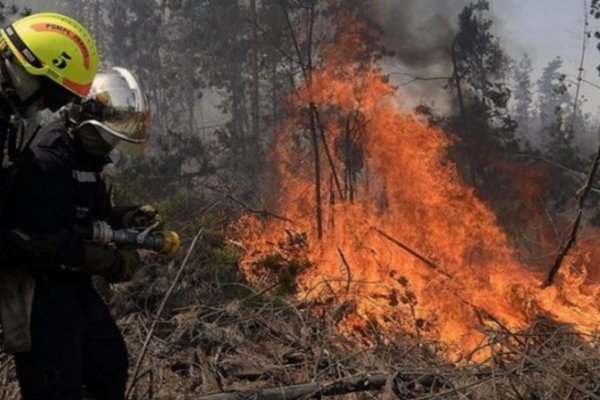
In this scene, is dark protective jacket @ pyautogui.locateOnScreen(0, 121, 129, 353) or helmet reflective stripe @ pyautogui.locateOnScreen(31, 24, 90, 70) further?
helmet reflective stripe @ pyautogui.locateOnScreen(31, 24, 90, 70)

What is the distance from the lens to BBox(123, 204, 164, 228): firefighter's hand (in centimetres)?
389

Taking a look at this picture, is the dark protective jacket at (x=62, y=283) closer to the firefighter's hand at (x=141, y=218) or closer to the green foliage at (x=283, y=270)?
the firefighter's hand at (x=141, y=218)

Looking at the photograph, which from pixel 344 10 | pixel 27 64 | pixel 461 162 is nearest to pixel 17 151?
pixel 27 64

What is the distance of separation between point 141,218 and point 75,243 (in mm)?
825

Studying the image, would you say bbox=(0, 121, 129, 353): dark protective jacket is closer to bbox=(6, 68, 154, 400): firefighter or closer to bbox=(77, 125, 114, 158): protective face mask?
bbox=(6, 68, 154, 400): firefighter

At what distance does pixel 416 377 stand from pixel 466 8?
18394 millimetres

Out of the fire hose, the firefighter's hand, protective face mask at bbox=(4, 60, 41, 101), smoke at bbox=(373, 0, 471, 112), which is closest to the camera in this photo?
protective face mask at bbox=(4, 60, 41, 101)

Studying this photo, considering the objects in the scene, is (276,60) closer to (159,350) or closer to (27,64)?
(159,350)

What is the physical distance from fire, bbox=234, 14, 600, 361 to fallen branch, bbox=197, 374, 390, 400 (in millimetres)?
854

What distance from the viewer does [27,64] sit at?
3021mm

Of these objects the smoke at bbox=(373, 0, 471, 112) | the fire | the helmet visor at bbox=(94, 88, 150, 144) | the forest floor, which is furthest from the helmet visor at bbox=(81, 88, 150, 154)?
the smoke at bbox=(373, 0, 471, 112)

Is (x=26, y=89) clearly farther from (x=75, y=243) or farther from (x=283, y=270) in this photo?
(x=283, y=270)

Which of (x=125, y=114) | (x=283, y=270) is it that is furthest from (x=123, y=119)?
(x=283, y=270)

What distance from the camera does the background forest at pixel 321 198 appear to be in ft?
16.6
